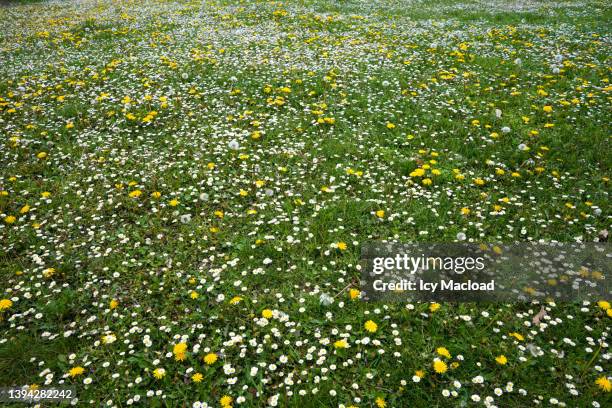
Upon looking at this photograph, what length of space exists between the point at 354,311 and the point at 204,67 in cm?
807

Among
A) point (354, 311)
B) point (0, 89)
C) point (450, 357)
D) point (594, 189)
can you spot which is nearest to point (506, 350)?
point (450, 357)

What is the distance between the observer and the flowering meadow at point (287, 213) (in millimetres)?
3477

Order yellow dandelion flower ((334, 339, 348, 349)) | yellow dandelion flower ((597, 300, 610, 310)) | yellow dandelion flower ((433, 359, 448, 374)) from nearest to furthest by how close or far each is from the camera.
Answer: yellow dandelion flower ((433, 359, 448, 374)) → yellow dandelion flower ((334, 339, 348, 349)) → yellow dandelion flower ((597, 300, 610, 310))

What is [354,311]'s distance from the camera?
→ 13.2ft

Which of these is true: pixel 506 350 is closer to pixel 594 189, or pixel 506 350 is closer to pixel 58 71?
pixel 594 189

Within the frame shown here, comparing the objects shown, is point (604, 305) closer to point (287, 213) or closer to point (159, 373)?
point (287, 213)

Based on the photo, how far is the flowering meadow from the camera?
11.4 ft

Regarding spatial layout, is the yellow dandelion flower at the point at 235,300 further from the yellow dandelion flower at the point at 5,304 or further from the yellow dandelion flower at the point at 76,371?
the yellow dandelion flower at the point at 5,304

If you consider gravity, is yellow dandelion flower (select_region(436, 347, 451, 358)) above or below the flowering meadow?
below

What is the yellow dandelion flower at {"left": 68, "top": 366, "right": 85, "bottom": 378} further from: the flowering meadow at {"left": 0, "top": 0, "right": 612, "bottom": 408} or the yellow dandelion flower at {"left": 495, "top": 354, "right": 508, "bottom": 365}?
the yellow dandelion flower at {"left": 495, "top": 354, "right": 508, "bottom": 365}

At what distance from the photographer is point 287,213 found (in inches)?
209

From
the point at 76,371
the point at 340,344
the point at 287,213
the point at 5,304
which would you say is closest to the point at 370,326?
the point at 340,344

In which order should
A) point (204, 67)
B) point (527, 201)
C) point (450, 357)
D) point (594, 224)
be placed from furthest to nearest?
point (204, 67)
point (527, 201)
point (594, 224)
point (450, 357)

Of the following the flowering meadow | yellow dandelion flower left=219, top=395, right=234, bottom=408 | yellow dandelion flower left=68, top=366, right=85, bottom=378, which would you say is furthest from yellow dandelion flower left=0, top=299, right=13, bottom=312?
yellow dandelion flower left=219, top=395, right=234, bottom=408
